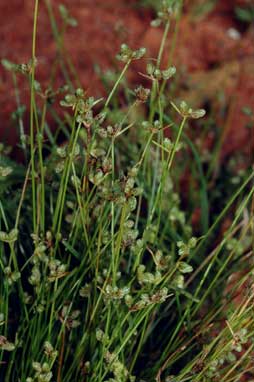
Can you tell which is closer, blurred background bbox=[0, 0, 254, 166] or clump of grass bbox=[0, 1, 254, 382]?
clump of grass bbox=[0, 1, 254, 382]

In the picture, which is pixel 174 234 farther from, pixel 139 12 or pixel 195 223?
pixel 139 12

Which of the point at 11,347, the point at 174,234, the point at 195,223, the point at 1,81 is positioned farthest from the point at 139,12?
the point at 11,347

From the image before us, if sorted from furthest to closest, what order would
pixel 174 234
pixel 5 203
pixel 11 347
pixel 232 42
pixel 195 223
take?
pixel 232 42 < pixel 195 223 < pixel 174 234 < pixel 5 203 < pixel 11 347

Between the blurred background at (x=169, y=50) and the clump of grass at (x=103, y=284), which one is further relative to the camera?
the blurred background at (x=169, y=50)

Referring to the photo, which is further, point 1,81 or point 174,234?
point 1,81

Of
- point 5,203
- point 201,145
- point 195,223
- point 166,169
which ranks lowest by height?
point 195,223

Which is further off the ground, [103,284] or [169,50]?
[103,284]

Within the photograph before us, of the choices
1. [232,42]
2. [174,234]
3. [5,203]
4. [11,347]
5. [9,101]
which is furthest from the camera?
[232,42]

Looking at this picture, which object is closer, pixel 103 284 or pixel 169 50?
pixel 103 284
